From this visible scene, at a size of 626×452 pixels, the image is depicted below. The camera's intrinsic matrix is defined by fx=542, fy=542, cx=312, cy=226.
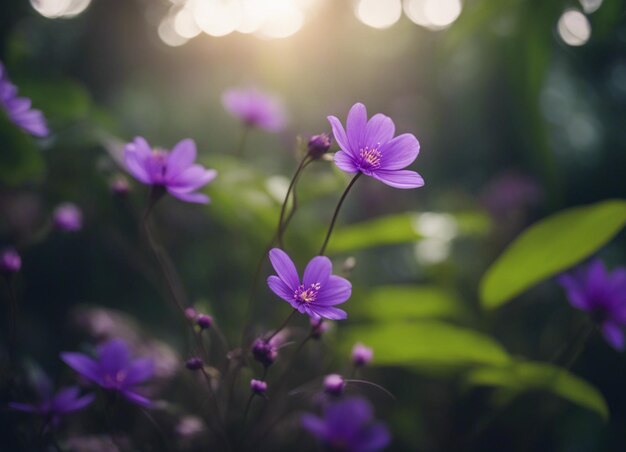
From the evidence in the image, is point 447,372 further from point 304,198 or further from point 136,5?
point 136,5

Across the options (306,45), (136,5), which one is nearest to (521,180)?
(306,45)

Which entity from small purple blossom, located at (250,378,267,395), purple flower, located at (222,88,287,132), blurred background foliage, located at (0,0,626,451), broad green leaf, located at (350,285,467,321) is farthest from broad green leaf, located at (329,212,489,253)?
small purple blossom, located at (250,378,267,395)

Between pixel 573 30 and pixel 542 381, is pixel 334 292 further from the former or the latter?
pixel 573 30

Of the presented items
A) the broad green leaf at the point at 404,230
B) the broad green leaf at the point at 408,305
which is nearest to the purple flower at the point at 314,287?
the broad green leaf at the point at 404,230

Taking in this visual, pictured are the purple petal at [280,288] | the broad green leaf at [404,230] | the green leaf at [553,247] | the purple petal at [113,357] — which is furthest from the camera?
the broad green leaf at [404,230]

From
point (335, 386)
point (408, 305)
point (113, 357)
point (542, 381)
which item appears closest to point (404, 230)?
point (408, 305)

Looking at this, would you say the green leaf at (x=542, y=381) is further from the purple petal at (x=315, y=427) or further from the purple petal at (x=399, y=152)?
the purple petal at (x=399, y=152)

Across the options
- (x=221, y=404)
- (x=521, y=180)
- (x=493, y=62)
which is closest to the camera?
(x=221, y=404)
